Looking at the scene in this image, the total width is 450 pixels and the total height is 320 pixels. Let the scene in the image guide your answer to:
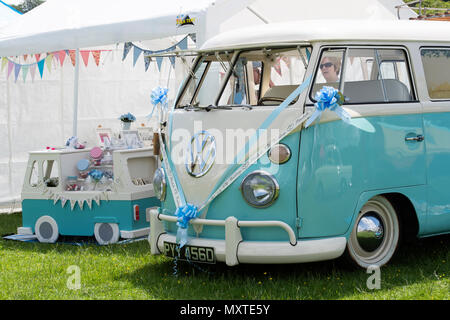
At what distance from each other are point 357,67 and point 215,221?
5.90ft

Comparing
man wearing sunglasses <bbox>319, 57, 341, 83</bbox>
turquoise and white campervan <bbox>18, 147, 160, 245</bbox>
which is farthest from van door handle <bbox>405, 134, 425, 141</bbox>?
turquoise and white campervan <bbox>18, 147, 160, 245</bbox>

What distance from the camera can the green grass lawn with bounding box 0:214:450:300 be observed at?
15.9 feet

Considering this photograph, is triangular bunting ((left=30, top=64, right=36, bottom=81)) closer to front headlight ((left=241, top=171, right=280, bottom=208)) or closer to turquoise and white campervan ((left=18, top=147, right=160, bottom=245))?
turquoise and white campervan ((left=18, top=147, right=160, bottom=245))

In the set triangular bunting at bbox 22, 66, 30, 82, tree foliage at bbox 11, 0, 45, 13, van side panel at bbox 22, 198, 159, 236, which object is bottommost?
van side panel at bbox 22, 198, 159, 236

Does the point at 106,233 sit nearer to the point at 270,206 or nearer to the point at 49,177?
the point at 49,177

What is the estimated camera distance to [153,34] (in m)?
7.56

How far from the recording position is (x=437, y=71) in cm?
566

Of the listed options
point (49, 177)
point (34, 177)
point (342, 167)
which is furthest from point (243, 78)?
point (34, 177)

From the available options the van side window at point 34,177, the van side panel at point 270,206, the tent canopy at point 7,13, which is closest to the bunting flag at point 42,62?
the tent canopy at point 7,13

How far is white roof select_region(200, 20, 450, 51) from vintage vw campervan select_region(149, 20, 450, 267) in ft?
0.04

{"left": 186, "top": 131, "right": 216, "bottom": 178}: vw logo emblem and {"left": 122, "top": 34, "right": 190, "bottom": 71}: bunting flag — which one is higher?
{"left": 122, "top": 34, "right": 190, "bottom": 71}: bunting flag

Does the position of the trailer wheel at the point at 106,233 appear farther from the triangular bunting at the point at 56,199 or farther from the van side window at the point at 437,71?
the van side window at the point at 437,71

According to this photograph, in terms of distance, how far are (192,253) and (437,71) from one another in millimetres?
2536
